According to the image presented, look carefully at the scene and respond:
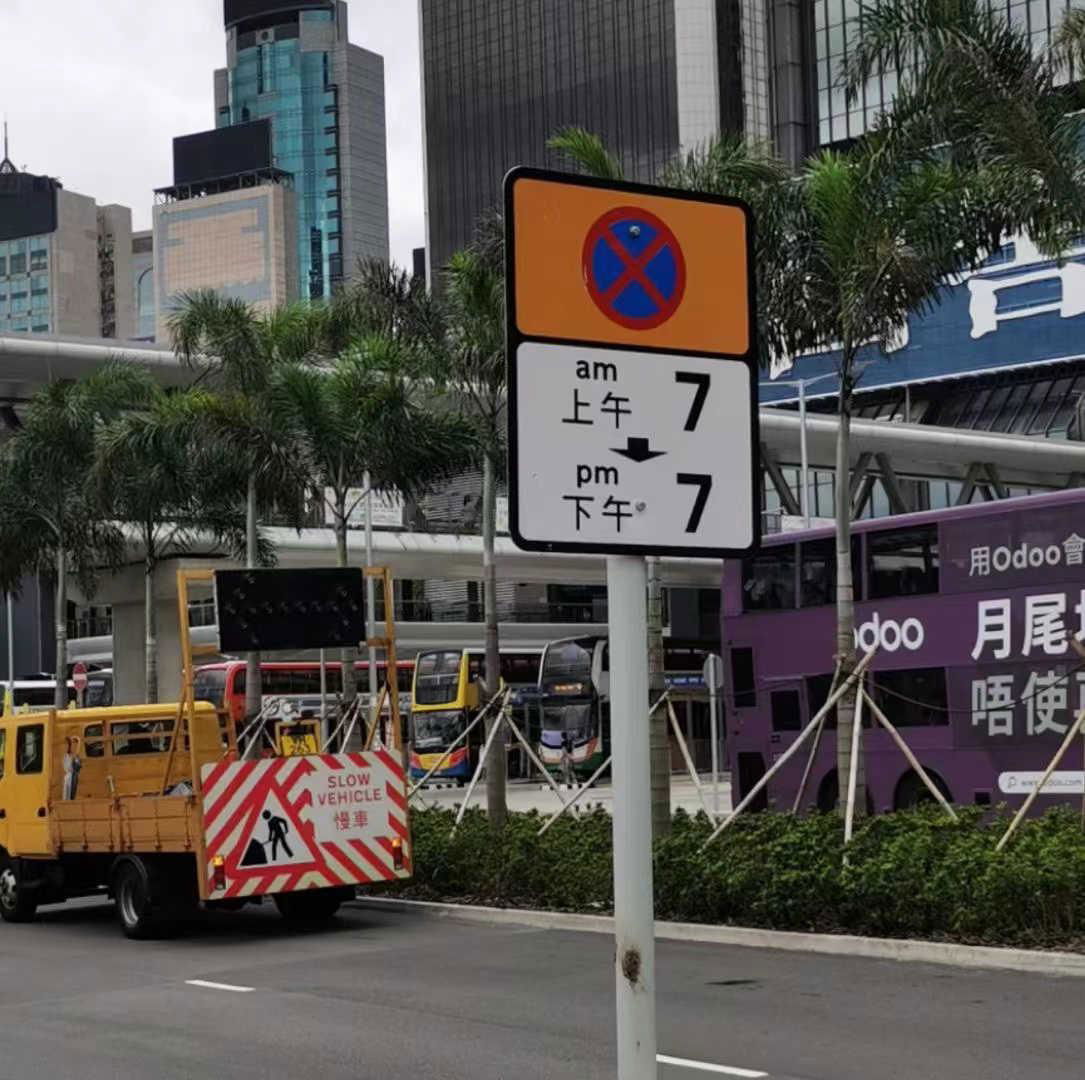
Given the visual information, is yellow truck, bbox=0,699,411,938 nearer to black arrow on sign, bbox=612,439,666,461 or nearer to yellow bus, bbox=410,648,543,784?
black arrow on sign, bbox=612,439,666,461

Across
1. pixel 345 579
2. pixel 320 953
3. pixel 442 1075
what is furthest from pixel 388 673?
pixel 442 1075

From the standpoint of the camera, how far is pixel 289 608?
715 inches

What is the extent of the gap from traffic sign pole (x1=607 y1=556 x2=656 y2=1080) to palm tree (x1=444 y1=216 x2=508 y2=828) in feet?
57.2

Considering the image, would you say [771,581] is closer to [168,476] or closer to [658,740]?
[658,740]

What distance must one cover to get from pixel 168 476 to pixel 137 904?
16452 millimetres

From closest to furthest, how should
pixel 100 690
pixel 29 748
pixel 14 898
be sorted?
pixel 29 748, pixel 14 898, pixel 100 690

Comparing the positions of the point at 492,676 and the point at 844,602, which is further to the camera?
the point at 492,676

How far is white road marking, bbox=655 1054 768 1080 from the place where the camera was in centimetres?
996

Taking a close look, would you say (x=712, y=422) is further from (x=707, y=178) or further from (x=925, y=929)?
(x=707, y=178)

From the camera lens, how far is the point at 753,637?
87.0ft

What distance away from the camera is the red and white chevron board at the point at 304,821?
55.3 feet

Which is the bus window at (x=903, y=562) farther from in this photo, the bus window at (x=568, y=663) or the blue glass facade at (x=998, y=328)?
the blue glass facade at (x=998, y=328)

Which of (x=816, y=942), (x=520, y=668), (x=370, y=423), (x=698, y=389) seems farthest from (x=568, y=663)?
(x=698, y=389)

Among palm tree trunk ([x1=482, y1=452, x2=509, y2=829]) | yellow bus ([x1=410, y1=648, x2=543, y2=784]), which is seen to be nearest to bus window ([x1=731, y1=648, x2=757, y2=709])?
palm tree trunk ([x1=482, y1=452, x2=509, y2=829])
